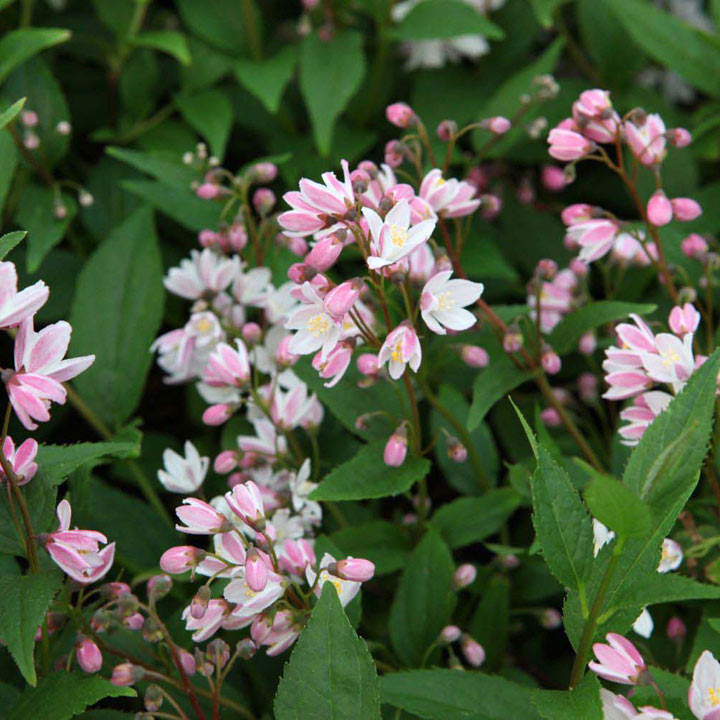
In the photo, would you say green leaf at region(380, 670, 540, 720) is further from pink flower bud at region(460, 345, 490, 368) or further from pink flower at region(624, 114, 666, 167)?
pink flower at region(624, 114, 666, 167)

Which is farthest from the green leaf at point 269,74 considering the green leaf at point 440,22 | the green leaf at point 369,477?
the green leaf at point 369,477

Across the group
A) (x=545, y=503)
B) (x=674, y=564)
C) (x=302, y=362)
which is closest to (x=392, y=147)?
(x=302, y=362)

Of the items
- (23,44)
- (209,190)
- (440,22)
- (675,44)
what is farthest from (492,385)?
(23,44)

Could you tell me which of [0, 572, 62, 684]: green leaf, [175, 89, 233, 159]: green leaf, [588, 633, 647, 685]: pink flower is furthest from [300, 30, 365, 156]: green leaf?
[588, 633, 647, 685]: pink flower

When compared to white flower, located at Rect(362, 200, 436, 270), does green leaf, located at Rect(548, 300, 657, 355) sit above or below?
below

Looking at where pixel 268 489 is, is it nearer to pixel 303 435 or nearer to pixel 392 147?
pixel 303 435
